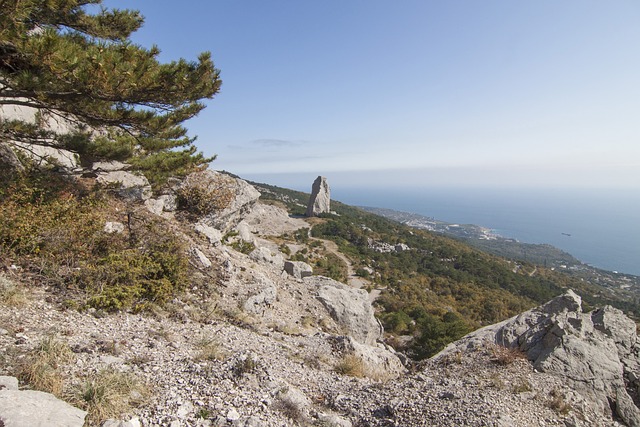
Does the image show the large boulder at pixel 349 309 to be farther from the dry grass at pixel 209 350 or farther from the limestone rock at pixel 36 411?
the limestone rock at pixel 36 411

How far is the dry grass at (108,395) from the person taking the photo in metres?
3.44

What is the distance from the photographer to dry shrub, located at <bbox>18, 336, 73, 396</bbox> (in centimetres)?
353

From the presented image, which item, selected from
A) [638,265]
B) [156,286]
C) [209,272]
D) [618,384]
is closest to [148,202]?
[209,272]

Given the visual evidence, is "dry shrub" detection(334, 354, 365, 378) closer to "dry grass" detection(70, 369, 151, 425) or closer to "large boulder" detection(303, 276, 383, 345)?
"dry grass" detection(70, 369, 151, 425)

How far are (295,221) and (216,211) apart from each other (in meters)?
34.4

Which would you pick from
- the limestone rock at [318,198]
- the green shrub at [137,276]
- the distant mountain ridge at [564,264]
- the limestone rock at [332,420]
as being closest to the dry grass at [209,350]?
the green shrub at [137,276]

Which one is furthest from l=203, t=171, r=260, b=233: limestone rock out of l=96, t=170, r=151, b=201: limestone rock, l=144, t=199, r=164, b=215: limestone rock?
l=96, t=170, r=151, b=201: limestone rock

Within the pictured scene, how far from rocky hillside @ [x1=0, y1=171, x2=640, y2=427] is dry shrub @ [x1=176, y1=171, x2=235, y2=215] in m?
2.59

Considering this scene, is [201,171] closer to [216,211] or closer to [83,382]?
[216,211]

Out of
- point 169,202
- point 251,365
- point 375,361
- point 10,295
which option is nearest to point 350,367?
point 375,361

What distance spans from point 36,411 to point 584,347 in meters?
9.47

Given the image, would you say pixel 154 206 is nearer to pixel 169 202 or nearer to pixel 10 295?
pixel 169 202

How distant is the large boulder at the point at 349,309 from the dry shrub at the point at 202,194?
4917 millimetres

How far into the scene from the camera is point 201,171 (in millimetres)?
13461
